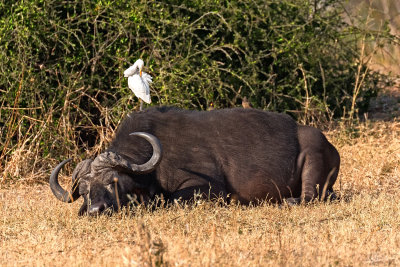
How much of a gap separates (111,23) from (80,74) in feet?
2.81

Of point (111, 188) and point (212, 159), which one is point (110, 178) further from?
point (212, 159)

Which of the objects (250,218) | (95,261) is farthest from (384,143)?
(95,261)

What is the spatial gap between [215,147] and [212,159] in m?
0.16

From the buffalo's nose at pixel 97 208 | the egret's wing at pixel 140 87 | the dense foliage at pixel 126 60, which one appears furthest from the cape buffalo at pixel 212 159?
the dense foliage at pixel 126 60

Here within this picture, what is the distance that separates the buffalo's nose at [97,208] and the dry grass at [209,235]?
0.40 ft

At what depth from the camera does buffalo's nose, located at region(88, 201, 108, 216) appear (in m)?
6.39

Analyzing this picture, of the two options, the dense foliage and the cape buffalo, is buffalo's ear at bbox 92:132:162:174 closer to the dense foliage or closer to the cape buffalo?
the cape buffalo

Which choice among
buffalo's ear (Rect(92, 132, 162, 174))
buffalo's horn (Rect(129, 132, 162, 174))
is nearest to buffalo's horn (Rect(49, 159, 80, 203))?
buffalo's ear (Rect(92, 132, 162, 174))

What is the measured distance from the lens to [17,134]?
10023mm

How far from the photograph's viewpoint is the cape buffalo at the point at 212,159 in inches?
271

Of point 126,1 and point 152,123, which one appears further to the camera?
point 126,1

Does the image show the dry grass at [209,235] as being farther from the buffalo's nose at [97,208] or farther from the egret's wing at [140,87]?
the egret's wing at [140,87]

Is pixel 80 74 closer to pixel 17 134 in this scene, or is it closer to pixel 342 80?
pixel 17 134

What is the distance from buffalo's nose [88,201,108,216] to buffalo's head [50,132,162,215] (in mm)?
11
